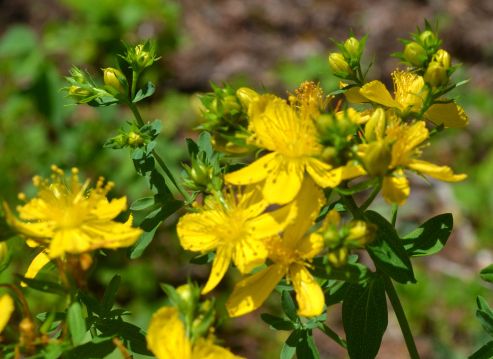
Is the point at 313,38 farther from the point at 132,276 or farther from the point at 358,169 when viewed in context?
the point at 358,169

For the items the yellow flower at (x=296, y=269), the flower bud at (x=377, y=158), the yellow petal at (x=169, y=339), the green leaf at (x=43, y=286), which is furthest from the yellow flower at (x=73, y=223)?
the flower bud at (x=377, y=158)

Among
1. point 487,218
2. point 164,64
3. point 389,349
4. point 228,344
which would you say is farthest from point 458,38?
point 228,344

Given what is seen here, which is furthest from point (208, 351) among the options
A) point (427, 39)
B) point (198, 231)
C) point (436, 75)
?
point (427, 39)

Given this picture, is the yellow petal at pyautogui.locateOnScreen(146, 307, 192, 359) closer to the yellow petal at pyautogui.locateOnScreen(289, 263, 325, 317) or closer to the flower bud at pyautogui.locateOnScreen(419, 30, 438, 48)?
the yellow petal at pyautogui.locateOnScreen(289, 263, 325, 317)

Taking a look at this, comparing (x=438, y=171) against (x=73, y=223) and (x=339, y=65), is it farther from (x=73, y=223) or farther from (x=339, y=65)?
(x=73, y=223)

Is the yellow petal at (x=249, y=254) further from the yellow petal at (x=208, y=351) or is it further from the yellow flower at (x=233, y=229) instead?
the yellow petal at (x=208, y=351)

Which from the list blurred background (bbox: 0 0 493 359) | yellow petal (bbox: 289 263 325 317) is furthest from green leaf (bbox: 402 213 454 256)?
blurred background (bbox: 0 0 493 359)
